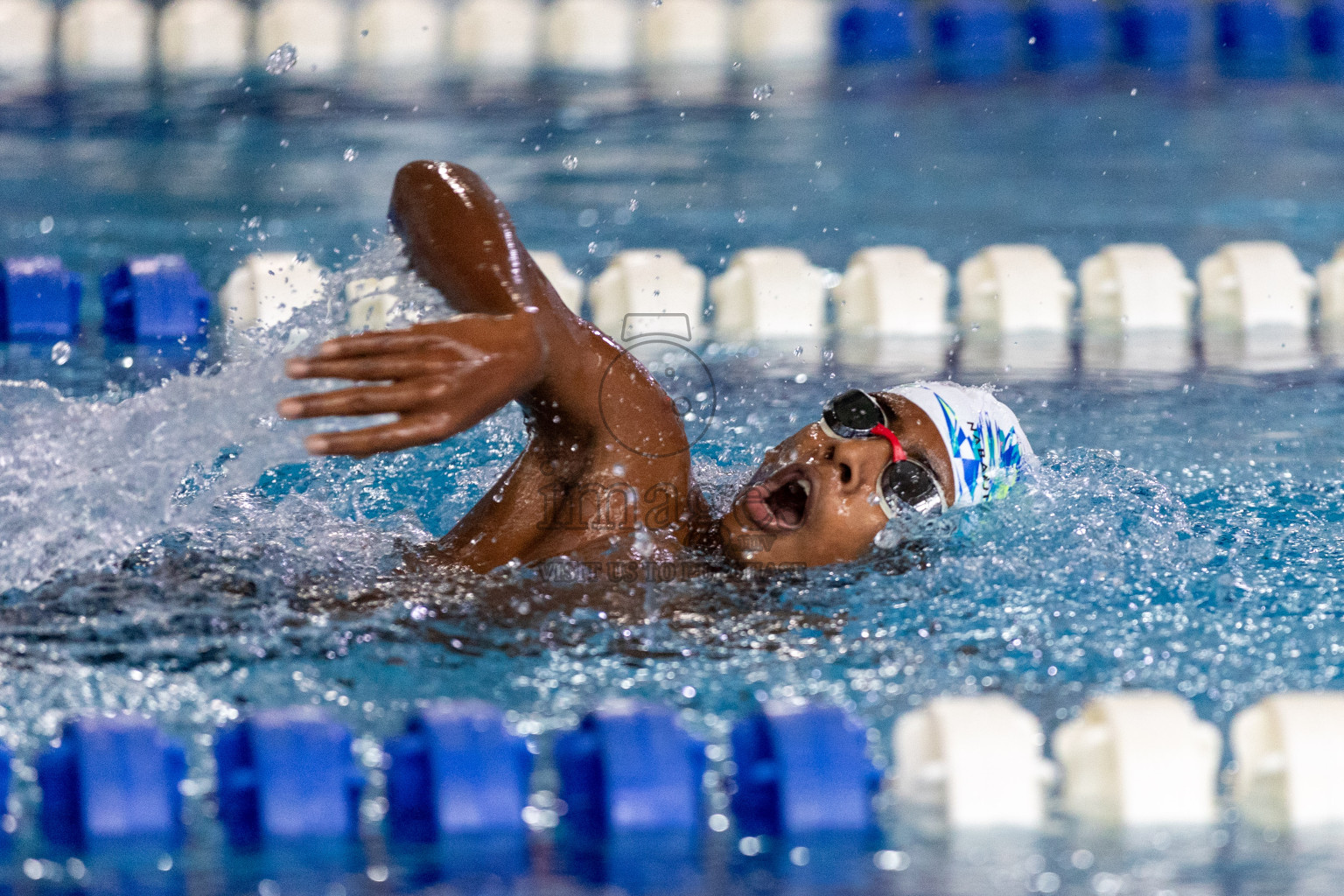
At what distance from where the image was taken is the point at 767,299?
424 centimetres

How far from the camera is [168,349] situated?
4.02 m

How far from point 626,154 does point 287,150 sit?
120cm

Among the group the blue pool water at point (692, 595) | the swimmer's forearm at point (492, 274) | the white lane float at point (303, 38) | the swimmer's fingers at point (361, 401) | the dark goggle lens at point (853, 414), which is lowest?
the blue pool water at point (692, 595)

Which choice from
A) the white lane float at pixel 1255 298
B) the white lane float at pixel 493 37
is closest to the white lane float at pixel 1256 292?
the white lane float at pixel 1255 298

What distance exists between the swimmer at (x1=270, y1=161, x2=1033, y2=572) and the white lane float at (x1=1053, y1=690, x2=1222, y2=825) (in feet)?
1.55

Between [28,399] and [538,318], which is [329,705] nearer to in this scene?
[538,318]

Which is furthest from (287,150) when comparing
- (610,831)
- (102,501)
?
(610,831)

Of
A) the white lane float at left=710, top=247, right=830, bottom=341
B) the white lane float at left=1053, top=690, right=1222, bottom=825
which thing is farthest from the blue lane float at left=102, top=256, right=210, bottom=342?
the white lane float at left=1053, top=690, right=1222, bottom=825

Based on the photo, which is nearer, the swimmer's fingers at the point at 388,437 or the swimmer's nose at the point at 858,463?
the swimmer's fingers at the point at 388,437

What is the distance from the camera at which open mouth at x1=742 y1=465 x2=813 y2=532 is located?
88.5 inches

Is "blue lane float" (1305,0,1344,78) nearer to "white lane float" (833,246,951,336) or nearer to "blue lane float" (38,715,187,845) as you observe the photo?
"white lane float" (833,246,951,336)

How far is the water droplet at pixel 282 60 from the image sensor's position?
20.6 feet

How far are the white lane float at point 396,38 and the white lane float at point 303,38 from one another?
→ 4.2 inches

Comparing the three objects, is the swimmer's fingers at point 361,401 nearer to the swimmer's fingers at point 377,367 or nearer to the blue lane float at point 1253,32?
the swimmer's fingers at point 377,367
